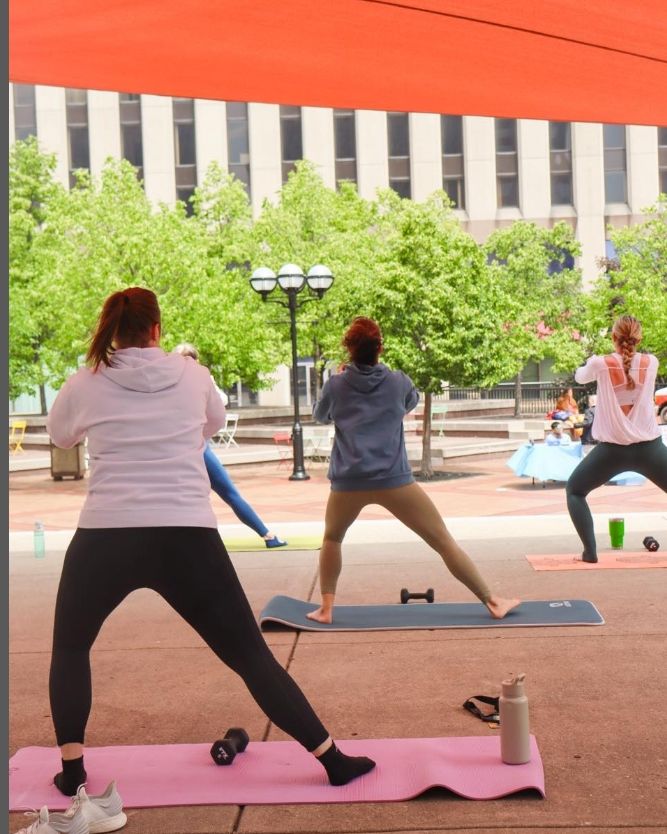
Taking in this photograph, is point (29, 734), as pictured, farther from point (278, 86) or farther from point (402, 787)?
point (278, 86)

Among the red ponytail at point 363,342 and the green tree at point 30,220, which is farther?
the green tree at point 30,220

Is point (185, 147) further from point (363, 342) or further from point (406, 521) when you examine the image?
point (406, 521)

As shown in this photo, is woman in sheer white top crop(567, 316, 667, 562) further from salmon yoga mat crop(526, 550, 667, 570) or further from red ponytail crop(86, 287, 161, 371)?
red ponytail crop(86, 287, 161, 371)

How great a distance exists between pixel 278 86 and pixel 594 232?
51013 mm

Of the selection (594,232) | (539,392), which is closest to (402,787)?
(539,392)

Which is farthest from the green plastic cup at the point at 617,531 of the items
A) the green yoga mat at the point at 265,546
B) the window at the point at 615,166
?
the window at the point at 615,166

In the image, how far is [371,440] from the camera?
6.85 m

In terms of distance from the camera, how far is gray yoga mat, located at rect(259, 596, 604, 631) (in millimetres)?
7242

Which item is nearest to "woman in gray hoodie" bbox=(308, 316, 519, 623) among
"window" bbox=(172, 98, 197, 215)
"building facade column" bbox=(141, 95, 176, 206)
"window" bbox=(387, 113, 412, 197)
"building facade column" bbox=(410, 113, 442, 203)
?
"building facade column" bbox=(141, 95, 176, 206)

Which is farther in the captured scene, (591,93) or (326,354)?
(326,354)

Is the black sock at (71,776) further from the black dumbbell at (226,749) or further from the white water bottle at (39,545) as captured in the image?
the white water bottle at (39,545)

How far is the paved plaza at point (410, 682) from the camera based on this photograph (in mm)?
4012

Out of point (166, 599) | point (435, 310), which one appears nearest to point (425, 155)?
point (435, 310)

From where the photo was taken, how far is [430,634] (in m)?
7.07
